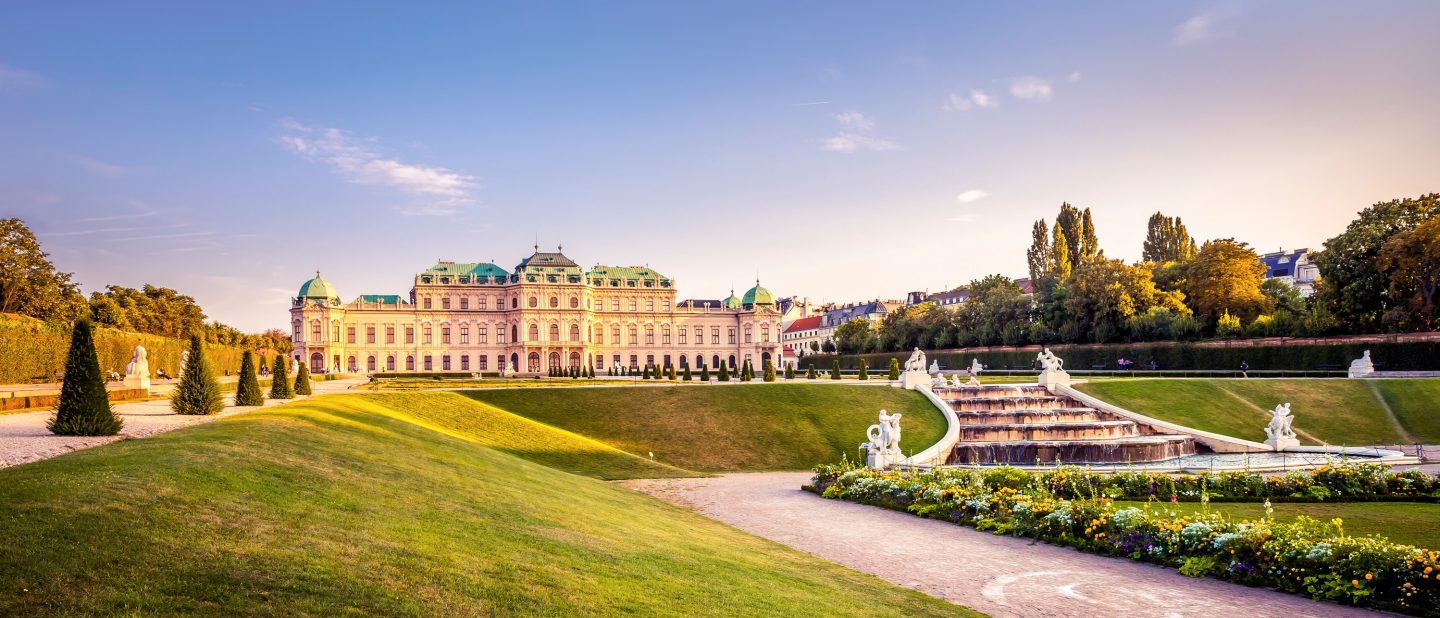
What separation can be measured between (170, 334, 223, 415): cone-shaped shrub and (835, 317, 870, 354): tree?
72.4 meters

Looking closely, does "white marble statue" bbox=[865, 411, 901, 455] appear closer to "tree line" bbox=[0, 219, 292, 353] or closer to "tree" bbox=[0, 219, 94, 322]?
"tree line" bbox=[0, 219, 292, 353]

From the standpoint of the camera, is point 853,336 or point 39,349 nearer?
point 39,349

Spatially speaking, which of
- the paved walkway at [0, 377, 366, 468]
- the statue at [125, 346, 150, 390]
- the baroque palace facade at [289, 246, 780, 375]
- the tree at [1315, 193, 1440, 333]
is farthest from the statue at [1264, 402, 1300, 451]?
the baroque palace facade at [289, 246, 780, 375]

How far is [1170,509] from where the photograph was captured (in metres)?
16.0

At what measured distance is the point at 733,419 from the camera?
3238cm

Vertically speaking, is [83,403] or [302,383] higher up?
[83,403]

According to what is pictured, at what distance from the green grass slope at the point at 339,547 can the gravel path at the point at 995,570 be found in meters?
1.08

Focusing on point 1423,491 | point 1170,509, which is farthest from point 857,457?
point 1423,491

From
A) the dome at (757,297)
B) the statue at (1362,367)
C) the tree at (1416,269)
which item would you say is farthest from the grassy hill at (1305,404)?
the dome at (757,297)

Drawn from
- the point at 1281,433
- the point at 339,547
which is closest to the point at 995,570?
the point at 339,547

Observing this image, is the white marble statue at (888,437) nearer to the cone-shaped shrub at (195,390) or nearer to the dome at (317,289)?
the cone-shaped shrub at (195,390)

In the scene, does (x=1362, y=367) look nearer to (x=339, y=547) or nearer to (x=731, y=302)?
(x=339, y=547)

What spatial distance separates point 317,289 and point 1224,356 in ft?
312

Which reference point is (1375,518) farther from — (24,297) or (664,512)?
(24,297)
